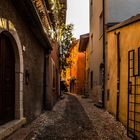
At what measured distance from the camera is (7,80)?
6.15 m

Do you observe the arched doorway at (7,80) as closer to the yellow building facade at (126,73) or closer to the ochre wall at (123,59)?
the yellow building facade at (126,73)

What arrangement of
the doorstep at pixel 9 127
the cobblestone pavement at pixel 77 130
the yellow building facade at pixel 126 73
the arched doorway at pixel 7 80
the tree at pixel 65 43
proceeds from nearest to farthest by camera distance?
the doorstep at pixel 9 127, the arched doorway at pixel 7 80, the cobblestone pavement at pixel 77 130, the yellow building facade at pixel 126 73, the tree at pixel 65 43

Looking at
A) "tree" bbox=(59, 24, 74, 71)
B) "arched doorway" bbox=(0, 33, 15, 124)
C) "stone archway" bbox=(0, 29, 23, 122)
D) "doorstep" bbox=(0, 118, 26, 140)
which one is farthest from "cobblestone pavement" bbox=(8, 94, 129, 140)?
A: "tree" bbox=(59, 24, 74, 71)

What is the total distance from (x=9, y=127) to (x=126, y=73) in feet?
14.7

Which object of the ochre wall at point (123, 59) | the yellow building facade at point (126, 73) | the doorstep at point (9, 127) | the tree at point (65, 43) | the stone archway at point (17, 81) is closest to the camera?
the doorstep at point (9, 127)

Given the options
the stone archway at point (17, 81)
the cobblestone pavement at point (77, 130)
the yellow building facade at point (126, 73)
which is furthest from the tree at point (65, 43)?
the stone archway at point (17, 81)

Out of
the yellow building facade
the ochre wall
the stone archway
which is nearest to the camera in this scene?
the stone archway

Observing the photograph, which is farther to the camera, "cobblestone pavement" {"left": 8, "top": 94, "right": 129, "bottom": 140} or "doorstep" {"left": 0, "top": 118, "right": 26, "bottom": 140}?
"cobblestone pavement" {"left": 8, "top": 94, "right": 129, "bottom": 140}

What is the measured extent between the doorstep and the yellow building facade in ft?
8.46

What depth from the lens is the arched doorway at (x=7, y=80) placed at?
19.0 feet

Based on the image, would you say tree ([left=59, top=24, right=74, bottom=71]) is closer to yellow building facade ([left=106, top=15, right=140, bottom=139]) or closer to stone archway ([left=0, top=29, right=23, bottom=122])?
yellow building facade ([left=106, top=15, right=140, bottom=139])

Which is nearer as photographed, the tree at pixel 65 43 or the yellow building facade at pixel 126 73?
the yellow building facade at pixel 126 73

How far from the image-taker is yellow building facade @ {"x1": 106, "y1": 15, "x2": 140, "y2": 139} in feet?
25.5

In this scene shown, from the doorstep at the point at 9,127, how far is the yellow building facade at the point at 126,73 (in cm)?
258
